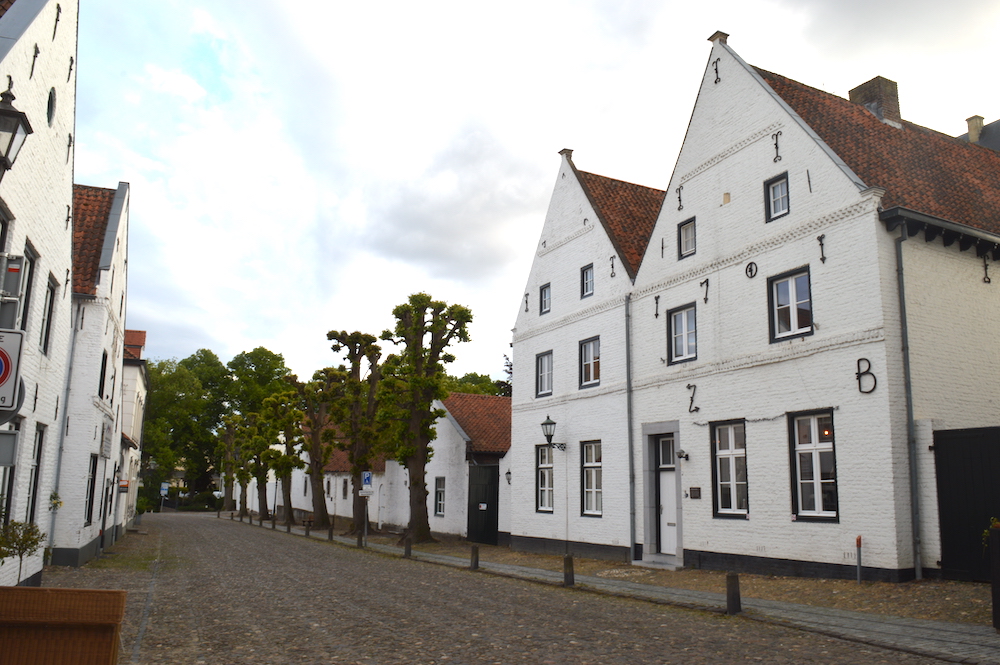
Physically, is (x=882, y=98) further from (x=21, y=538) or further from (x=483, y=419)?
(x=21, y=538)

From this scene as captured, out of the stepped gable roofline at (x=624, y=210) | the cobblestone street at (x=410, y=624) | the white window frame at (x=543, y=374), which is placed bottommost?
the cobblestone street at (x=410, y=624)

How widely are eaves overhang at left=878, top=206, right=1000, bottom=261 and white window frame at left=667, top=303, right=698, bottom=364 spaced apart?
500 centimetres

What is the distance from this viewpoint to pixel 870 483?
42.1 ft

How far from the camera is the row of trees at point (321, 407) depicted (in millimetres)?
26875

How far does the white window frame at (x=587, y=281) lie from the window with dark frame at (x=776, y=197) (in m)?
6.55

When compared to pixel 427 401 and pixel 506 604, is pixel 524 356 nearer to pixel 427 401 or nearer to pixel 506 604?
pixel 427 401

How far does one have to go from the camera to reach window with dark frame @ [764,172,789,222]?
50.9 feet

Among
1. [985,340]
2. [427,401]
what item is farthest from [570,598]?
[427,401]

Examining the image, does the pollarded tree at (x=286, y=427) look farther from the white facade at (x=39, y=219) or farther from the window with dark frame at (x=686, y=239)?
the window with dark frame at (x=686, y=239)

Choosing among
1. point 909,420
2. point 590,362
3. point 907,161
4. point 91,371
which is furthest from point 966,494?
point 91,371

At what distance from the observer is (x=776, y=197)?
15805mm

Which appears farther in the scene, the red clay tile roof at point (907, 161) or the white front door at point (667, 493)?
the white front door at point (667, 493)

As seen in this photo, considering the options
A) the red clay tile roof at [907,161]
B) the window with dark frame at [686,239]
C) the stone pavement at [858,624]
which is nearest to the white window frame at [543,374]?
the window with dark frame at [686,239]

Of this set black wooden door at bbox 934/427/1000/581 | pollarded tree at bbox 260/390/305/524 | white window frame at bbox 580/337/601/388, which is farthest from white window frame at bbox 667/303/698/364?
pollarded tree at bbox 260/390/305/524
